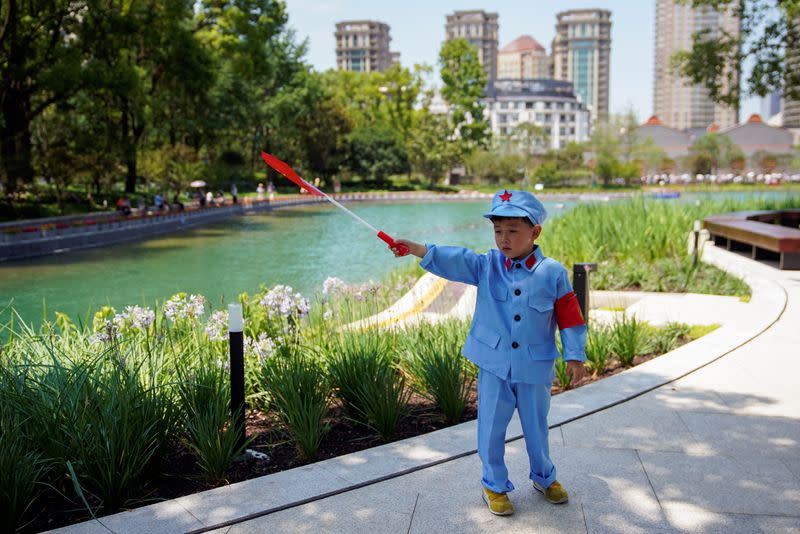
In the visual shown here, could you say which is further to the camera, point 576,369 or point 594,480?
point 594,480

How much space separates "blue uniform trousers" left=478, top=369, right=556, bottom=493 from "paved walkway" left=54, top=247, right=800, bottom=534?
0.18 metres

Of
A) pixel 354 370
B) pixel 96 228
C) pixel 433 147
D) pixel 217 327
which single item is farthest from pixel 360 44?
pixel 354 370

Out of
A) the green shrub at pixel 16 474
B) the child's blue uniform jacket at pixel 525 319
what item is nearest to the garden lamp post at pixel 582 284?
the child's blue uniform jacket at pixel 525 319

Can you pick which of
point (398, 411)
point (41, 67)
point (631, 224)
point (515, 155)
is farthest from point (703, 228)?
point (515, 155)

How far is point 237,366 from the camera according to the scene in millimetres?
3834

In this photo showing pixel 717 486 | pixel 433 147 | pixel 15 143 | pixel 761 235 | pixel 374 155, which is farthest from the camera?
pixel 433 147

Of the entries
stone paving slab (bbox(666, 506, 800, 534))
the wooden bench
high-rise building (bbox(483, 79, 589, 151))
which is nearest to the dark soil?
stone paving slab (bbox(666, 506, 800, 534))

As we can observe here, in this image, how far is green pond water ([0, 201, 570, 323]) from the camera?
13484mm

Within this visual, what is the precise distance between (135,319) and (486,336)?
3.17 meters

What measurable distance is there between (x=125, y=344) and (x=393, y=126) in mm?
64192

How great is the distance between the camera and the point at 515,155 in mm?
67000

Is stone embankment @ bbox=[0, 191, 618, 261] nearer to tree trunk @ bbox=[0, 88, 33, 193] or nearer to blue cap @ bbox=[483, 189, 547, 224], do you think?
tree trunk @ bbox=[0, 88, 33, 193]

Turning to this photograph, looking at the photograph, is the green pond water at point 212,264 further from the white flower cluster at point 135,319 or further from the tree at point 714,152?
the tree at point 714,152

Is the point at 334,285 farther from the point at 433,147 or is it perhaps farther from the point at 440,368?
the point at 433,147
